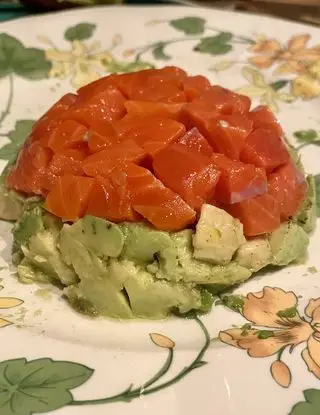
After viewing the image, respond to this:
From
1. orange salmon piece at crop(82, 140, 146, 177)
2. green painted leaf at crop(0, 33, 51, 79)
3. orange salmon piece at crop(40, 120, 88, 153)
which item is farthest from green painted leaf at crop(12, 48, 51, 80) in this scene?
orange salmon piece at crop(82, 140, 146, 177)

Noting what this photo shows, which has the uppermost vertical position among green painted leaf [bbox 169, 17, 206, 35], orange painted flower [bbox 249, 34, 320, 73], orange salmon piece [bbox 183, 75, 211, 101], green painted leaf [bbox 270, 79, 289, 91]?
orange salmon piece [bbox 183, 75, 211, 101]

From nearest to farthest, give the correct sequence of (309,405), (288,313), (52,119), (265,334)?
(309,405) → (265,334) → (288,313) → (52,119)

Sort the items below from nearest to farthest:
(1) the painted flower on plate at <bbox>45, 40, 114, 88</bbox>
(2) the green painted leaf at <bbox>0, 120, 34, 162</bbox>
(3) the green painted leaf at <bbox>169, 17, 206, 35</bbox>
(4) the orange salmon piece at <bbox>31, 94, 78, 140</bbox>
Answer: (4) the orange salmon piece at <bbox>31, 94, 78, 140</bbox> < (2) the green painted leaf at <bbox>0, 120, 34, 162</bbox> < (1) the painted flower on plate at <bbox>45, 40, 114, 88</bbox> < (3) the green painted leaf at <bbox>169, 17, 206, 35</bbox>

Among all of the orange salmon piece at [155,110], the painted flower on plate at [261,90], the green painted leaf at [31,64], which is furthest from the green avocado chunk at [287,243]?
the green painted leaf at [31,64]

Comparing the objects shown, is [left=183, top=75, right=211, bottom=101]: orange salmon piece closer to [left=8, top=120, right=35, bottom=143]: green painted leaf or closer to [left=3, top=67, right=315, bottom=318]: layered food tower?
[left=3, top=67, right=315, bottom=318]: layered food tower

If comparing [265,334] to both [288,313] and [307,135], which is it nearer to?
[288,313]

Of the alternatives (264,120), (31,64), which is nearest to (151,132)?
(264,120)
